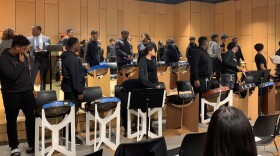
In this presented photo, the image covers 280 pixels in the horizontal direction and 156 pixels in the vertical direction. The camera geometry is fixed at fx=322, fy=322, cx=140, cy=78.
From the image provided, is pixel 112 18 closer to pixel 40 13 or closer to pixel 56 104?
pixel 40 13

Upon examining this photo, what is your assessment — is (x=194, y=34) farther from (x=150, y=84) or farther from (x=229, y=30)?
(x=150, y=84)

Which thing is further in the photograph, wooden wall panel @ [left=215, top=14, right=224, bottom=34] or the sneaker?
wooden wall panel @ [left=215, top=14, right=224, bottom=34]

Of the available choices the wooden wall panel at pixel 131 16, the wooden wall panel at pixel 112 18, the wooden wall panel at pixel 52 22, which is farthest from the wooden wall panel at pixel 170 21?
the wooden wall panel at pixel 52 22

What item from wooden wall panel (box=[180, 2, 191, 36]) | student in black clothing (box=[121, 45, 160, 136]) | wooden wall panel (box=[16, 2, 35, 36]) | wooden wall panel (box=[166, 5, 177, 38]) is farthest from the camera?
wooden wall panel (box=[166, 5, 177, 38])

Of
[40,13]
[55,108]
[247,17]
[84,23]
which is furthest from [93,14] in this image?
[55,108]

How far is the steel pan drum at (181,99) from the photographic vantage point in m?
4.88

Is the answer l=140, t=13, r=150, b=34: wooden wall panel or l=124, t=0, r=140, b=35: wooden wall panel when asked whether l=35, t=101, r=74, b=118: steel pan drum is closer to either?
l=124, t=0, r=140, b=35: wooden wall panel

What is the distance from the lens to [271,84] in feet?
20.4

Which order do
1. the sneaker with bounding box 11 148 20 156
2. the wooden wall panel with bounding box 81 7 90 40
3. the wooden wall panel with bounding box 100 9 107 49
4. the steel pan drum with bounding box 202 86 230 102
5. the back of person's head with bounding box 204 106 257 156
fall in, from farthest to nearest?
the wooden wall panel with bounding box 100 9 107 49, the wooden wall panel with bounding box 81 7 90 40, the steel pan drum with bounding box 202 86 230 102, the sneaker with bounding box 11 148 20 156, the back of person's head with bounding box 204 106 257 156

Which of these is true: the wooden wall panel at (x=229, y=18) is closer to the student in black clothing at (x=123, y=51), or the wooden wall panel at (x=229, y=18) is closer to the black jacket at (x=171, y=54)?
the black jacket at (x=171, y=54)

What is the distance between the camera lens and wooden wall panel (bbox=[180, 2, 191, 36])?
12.9 metres

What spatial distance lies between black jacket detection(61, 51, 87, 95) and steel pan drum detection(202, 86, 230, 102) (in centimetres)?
207

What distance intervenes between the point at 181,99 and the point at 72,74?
1737mm

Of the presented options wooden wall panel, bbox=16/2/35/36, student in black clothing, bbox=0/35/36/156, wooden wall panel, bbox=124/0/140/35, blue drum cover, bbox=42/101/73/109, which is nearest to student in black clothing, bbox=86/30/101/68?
student in black clothing, bbox=0/35/36/156
